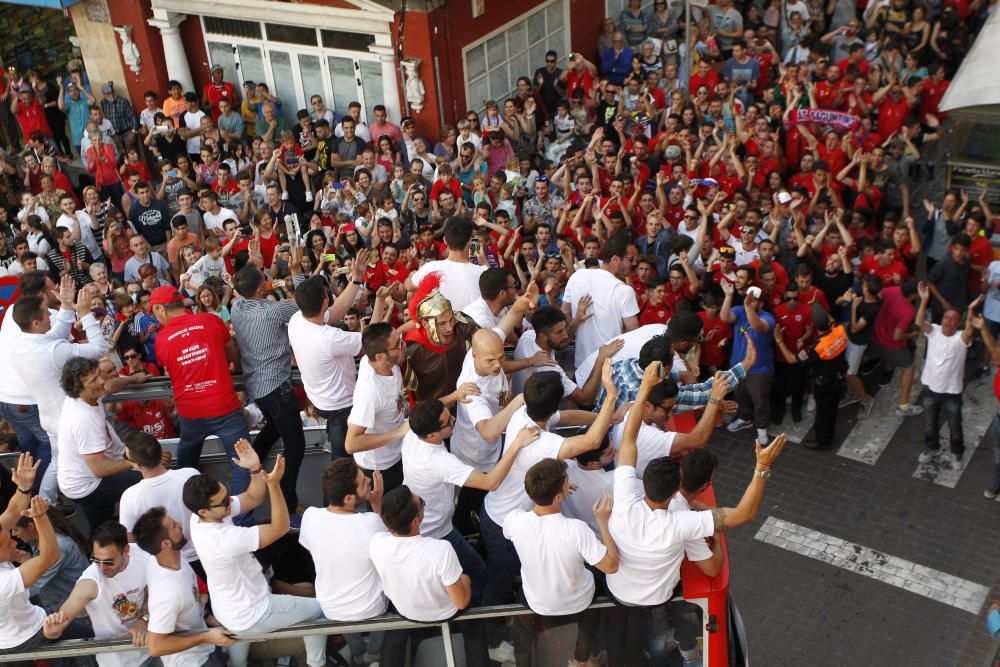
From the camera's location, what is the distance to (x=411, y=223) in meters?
12.6

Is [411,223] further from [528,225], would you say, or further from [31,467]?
[31,467]

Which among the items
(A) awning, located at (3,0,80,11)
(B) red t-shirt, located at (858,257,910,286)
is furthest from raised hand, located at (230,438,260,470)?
(A) awning, located at (3,0,80,11)

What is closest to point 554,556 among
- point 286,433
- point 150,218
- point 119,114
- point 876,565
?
point 286,433

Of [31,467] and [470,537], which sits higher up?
[31,467]

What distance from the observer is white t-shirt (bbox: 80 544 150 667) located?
539 centimetres

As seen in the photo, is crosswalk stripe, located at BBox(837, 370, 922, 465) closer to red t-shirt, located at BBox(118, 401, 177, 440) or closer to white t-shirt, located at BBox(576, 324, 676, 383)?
white t-shirt, located at BBox(576, 324, 676, 383)

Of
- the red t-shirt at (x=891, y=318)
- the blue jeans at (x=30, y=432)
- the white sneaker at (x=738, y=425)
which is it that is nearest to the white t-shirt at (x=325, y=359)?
the blue jeans at (x=30, y=432)

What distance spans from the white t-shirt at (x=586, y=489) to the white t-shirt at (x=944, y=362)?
4838 millimetres

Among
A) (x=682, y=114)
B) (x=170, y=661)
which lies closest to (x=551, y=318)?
(x=170, y=661)

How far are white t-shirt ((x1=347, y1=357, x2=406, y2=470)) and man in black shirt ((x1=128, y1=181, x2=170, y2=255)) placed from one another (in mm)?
8066

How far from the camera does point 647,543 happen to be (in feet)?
16.6

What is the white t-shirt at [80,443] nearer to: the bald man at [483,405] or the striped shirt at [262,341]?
the striped shirt at [262,341]

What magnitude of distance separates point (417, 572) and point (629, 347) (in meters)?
2.50

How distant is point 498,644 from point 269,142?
11408 mm
